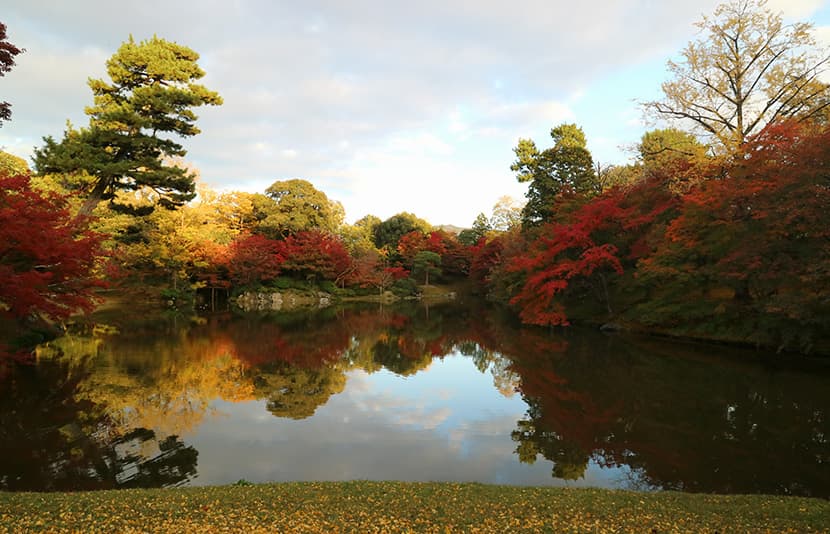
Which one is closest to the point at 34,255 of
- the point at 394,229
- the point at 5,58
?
the point at 5,58

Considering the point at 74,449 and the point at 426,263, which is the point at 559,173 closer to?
the point at 426,263

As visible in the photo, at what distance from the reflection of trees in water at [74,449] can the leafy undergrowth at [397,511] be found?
171 centimetres

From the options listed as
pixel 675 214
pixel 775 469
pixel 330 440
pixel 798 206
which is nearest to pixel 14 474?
pixel 330 440

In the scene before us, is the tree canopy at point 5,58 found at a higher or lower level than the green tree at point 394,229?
lower

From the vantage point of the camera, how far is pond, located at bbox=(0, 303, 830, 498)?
6277mm

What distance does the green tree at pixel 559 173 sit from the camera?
27391mm

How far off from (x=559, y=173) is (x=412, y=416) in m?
22.4

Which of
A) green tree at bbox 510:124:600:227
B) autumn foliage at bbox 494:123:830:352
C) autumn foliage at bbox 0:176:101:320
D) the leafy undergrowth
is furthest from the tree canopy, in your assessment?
green tree at bbox 510:124:600:227

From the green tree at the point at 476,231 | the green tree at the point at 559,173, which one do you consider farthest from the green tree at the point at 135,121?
the green tree at the point at 476,231

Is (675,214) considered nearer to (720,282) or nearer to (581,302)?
(720,282)

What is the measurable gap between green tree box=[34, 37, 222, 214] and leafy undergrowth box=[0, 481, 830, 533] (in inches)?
579

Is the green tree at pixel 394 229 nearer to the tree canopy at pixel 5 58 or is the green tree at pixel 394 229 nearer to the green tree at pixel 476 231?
the green tree at pixel 476 231

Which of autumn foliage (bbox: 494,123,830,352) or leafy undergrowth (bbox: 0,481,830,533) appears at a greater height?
autumn foliage (bbox: 494,123,830,352)

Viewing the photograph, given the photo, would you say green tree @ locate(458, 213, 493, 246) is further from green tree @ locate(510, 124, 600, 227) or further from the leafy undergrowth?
the leafy undergrowth
